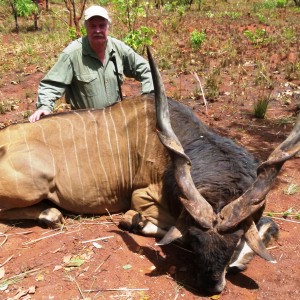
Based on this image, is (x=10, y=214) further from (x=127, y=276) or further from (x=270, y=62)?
(x=270, y=62)

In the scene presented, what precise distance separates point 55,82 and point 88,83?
0.35 m

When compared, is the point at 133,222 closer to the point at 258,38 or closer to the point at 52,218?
the point at 52,218

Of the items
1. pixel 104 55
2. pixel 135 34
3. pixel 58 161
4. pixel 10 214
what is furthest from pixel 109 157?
pixel 135 34

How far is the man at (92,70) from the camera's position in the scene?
4180 mm

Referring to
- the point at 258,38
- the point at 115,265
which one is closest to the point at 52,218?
the point at 115,265

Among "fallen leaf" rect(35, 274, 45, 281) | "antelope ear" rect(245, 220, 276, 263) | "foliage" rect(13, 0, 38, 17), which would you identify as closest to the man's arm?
"fallen leaf" rect(35, 274, 45, 281)

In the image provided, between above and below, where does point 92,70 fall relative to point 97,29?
below

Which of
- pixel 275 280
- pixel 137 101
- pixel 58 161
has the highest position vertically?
pixel 137 101

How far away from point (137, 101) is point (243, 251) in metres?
1.56

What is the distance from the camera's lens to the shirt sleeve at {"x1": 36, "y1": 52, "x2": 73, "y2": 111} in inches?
163

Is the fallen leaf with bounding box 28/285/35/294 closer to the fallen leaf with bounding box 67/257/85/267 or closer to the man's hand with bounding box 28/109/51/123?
the fallen leaf with bounding box 67/257/85/267

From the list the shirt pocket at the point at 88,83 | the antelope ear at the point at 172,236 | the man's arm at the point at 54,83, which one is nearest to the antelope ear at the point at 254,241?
the antelope ear at the point at 172,236

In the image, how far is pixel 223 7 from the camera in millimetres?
17938

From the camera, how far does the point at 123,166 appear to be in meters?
3.72
